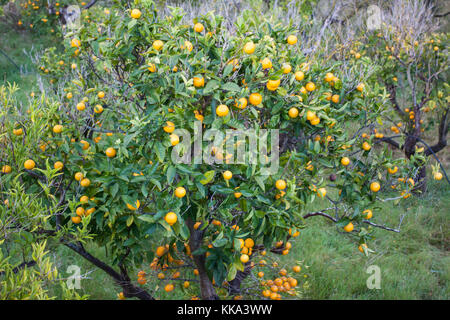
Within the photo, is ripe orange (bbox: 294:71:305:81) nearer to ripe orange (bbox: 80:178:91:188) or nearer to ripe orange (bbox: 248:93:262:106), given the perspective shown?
ripe orange (bbox: 248:93:262:106)

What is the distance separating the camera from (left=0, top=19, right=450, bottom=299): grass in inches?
139

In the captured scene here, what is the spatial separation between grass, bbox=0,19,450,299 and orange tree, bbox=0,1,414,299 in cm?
136

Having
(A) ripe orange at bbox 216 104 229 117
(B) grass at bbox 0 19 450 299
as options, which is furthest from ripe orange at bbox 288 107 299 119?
(B) grass at bbox 0 19 450 299

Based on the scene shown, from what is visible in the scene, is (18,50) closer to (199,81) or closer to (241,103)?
(199,81)

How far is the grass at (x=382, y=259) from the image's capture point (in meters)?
3.54

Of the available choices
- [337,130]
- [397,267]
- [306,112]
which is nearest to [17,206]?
[306,112]

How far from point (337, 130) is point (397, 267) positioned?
8.19ft

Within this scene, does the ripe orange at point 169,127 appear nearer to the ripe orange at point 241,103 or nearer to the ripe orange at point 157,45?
the ripe orange at point 241,103

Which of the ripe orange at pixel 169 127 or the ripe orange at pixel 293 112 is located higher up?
the ripe orange at pixel 293 112

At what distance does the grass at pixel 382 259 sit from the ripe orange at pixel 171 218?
1687 millimetres

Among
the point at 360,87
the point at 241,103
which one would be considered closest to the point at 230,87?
the point at 241,103

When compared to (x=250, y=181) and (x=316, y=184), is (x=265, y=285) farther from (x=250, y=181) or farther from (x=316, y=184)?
(x=250, y=181)

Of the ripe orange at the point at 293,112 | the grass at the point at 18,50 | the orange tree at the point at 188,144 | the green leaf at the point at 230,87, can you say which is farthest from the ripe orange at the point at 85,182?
the grass at the point at 18,50

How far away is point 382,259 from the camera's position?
4.00 meters
